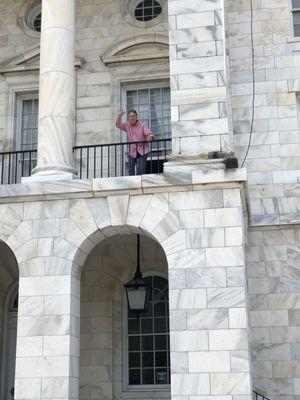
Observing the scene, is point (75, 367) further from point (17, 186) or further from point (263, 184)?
point (263, 184)

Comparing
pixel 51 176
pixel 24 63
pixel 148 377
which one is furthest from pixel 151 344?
pixel 24 63

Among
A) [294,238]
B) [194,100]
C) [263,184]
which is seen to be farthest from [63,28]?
[294,238]

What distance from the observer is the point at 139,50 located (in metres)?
16.4

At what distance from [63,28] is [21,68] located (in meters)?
3.52

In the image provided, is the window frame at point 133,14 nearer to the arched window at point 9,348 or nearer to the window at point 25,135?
the window at point 25,135

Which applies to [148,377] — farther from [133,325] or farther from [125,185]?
[125,185]

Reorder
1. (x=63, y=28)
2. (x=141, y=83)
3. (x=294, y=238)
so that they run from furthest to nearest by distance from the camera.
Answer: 1. (x=141, y=83)
2. (x=294, y=238)
3. (x=63, y=28)

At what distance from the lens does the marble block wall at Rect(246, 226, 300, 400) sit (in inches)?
531

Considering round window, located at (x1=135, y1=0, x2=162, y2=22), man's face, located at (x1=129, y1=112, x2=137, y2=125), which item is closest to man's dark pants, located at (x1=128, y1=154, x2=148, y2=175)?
man's face, located at (x1=129, y1=112, x2=137, y2=125)

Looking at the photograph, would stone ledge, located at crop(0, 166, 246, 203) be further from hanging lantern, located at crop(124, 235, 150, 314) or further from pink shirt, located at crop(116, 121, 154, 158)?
hanging lantern, located at crop(124, 235, 150, 314)

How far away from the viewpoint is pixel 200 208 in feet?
39.0

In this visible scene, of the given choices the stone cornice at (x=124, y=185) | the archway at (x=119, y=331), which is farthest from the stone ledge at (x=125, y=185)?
the archway at (x=119, y=331)

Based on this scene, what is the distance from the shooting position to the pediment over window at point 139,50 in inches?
639

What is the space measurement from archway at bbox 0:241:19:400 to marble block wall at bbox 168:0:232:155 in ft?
17.7
